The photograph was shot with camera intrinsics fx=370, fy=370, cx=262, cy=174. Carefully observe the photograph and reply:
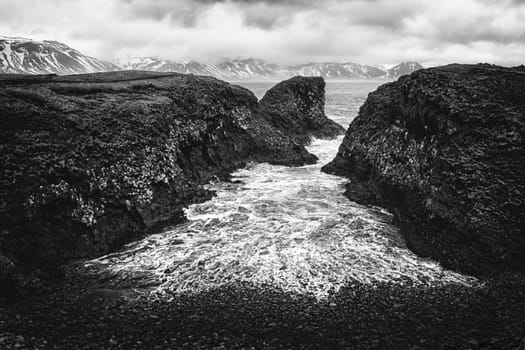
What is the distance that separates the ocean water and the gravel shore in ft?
3.10

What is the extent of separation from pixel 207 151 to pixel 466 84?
76.7ft

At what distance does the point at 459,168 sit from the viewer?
69.8 ft

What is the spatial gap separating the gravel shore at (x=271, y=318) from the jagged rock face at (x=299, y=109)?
127 ft

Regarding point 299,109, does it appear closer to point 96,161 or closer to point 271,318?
point 96,161

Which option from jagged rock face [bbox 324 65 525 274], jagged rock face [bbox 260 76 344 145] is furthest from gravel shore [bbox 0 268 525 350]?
jagged rock face [bbox 260 76 344 145]

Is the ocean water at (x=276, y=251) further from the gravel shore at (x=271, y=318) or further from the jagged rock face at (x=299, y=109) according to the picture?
the jagged rock face at (x=299, y=109)

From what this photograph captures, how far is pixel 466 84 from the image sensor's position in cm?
2444

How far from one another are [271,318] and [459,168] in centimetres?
1411

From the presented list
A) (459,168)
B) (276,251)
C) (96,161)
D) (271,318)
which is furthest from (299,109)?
(271,318)

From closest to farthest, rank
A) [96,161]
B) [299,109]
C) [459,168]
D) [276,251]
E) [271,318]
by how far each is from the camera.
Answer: [271,318], [276,251], [459,168], [96,161], [299,109]

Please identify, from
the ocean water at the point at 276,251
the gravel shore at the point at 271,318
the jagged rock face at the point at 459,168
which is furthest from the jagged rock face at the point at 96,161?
the jagged rock face at the point at 459,168

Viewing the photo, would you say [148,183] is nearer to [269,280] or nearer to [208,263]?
[208,263]

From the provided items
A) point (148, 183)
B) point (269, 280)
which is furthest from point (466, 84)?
point (148, 183)

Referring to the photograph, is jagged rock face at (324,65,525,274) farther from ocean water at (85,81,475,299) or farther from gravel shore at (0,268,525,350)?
gravel shore at (0,268,525,350)
